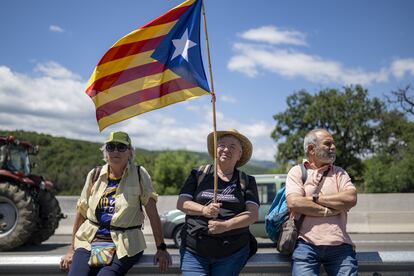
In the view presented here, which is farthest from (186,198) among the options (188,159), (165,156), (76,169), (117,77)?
(76,169)

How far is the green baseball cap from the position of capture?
378 cm

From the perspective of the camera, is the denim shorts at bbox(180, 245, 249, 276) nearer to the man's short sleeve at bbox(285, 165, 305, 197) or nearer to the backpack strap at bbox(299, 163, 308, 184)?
the man's short sleeve at bbox(285, 165, 305, 197)

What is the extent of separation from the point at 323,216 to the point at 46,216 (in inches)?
373

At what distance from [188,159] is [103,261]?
44.5 m

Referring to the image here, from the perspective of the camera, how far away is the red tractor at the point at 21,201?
10.6m

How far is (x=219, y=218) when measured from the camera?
11.5 feet

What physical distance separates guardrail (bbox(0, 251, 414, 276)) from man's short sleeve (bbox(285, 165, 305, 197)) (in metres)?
0.49

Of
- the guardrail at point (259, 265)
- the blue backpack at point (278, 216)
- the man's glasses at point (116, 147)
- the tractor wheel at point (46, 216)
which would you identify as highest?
the man's glasses at point (116, 147)

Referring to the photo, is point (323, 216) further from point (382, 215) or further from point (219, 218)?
point (382, 215)

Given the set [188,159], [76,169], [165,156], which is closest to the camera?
[165,156]

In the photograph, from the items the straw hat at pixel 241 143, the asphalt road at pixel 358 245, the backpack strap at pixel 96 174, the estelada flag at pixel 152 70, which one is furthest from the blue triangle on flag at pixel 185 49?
the asphalt road at pixel 358 245

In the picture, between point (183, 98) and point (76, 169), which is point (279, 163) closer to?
point (76, 169)

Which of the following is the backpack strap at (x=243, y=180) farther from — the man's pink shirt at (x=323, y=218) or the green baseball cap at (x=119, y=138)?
the green baseball cap at (x=119, y=138)

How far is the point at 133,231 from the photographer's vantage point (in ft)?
11.9
